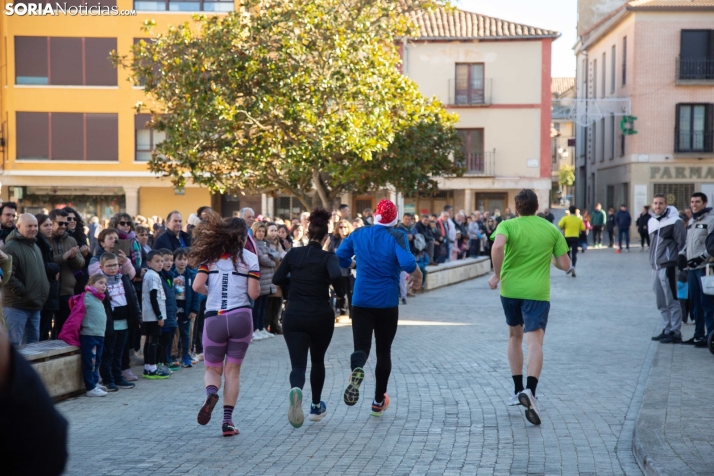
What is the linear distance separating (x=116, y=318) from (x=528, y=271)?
4347mm

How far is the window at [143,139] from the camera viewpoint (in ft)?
128

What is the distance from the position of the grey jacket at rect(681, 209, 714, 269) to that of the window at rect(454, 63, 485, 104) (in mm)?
32523

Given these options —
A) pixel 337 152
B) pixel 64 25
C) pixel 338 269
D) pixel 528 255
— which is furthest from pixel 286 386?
pixel 64 25

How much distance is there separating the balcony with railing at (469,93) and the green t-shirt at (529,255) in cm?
3635

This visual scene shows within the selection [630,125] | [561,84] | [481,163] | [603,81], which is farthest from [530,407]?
[561,84]

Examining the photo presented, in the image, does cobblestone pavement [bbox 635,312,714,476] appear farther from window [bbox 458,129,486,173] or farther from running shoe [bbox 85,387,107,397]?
window [bbox 458,129,486,173]

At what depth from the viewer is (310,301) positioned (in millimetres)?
7570

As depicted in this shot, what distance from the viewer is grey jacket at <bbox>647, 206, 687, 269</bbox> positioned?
12062 millimetres

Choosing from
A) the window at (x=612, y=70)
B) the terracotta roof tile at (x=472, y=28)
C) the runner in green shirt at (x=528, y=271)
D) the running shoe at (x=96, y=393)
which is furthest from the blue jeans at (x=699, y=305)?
the window at (x=612, y=70)

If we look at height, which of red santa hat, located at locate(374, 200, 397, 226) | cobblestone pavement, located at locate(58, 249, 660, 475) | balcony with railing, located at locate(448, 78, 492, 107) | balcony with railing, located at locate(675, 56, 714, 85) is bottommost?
cobblestone pavement, located at locate(58, 249, 660, 475)

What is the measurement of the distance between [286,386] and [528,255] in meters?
3.07

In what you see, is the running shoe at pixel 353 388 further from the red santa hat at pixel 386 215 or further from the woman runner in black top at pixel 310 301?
the red santa hat at pixel 386 215

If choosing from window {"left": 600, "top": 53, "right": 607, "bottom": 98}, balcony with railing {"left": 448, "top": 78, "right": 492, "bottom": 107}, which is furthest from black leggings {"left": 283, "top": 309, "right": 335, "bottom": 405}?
window {"left": 600, "top": 53, "right": 607, "bottom": 98}

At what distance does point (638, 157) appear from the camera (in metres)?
43.6
